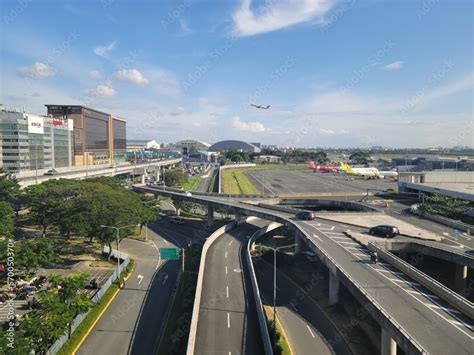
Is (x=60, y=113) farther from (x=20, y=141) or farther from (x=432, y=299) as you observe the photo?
(x=432, y=299)

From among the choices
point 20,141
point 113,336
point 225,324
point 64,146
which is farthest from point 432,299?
point 64,146

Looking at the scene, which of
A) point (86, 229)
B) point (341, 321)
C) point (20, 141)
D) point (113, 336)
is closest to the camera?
point (113, 336)

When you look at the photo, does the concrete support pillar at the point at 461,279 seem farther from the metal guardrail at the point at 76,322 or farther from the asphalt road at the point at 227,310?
the metal guardrail at the point at 76,322

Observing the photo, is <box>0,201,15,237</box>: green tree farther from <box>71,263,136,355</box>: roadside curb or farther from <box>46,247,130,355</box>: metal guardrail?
<box>71,263,136,355</box>: roadside curb

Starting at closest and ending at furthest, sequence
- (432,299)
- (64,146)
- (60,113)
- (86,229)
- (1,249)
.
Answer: (432,299), (1,249), (86,229), (64,146), (60,113)

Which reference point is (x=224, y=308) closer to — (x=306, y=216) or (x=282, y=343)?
(x=282, y=343)

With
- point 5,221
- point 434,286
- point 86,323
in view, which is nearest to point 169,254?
point 86,323
